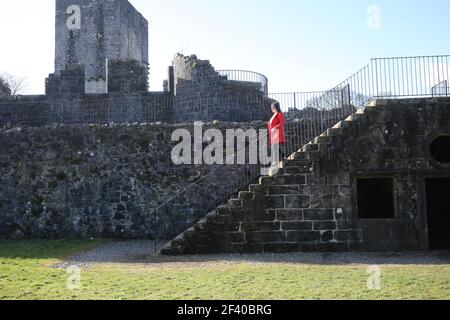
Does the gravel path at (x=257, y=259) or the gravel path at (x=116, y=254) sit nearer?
the gravel path at (x=257, y=259)

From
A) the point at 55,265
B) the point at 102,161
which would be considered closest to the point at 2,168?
the point at 102,161

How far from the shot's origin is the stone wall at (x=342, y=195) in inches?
476

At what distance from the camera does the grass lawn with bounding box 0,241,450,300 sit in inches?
292

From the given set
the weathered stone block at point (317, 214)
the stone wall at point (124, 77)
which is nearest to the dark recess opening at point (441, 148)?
the weathered stone block at point (317, 214)

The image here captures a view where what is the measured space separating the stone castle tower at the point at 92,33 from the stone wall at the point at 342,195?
84.6 feet

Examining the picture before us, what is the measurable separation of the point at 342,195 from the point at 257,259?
2943 mm

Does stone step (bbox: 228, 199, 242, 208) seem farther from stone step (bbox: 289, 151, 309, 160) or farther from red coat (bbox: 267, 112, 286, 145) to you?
red coat (bbox: 267, 112, 286, 145)

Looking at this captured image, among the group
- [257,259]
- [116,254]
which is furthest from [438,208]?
[116,254]

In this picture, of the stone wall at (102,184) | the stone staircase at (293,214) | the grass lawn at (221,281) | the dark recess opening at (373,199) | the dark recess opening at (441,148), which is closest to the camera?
the grass lawn at (221,281)

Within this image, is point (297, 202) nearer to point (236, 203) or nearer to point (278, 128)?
point (236, 203)

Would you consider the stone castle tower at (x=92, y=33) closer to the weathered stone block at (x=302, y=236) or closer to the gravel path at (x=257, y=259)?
the gravel path at (x=257, y=259)

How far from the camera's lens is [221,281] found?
332 inches

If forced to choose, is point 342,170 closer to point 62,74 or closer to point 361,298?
point 361,298

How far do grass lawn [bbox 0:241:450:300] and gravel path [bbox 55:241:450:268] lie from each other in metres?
0.33
